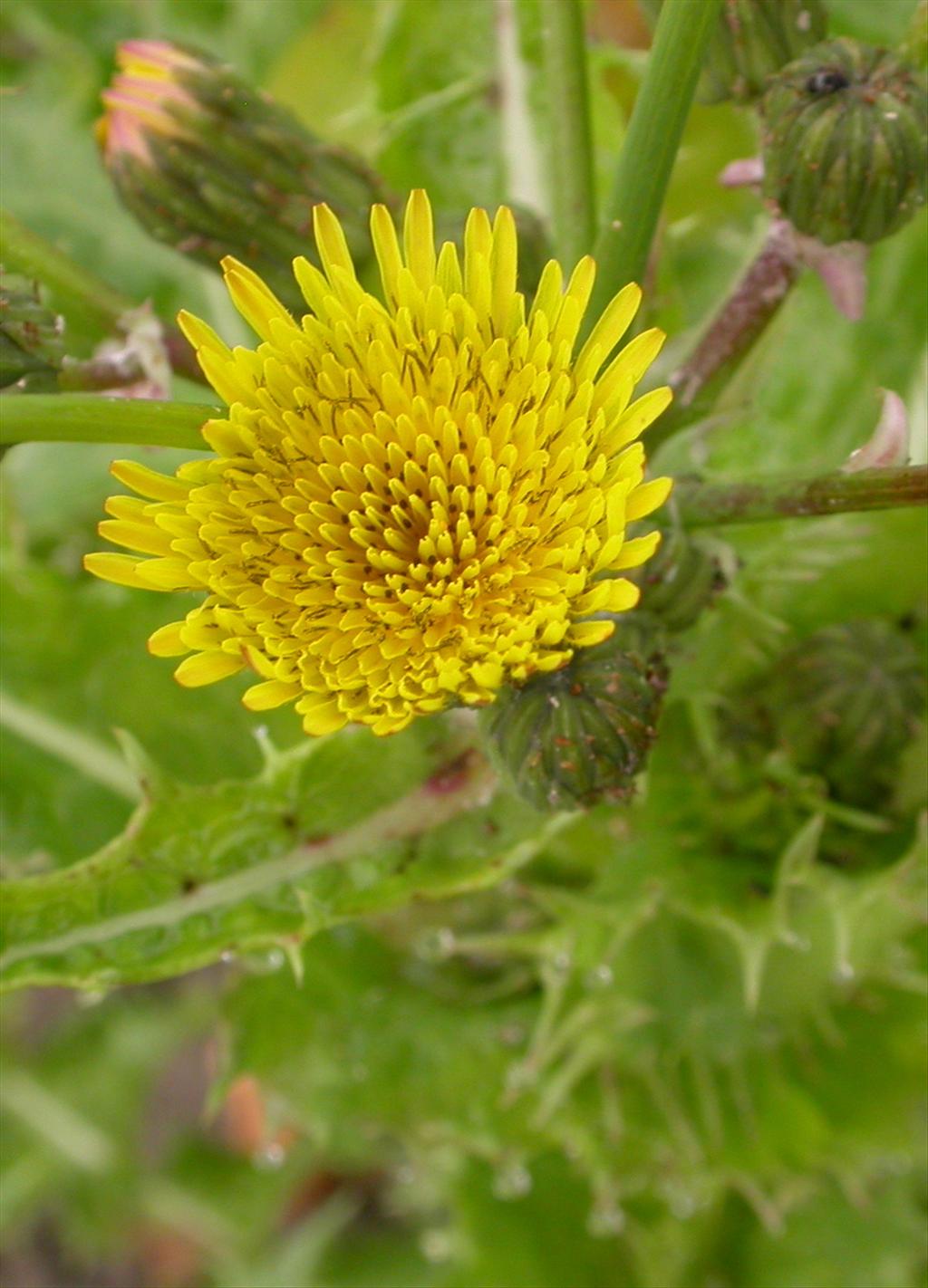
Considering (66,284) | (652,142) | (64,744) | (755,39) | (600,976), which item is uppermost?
(755,39)

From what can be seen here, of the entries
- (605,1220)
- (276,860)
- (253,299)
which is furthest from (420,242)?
(605,1220)

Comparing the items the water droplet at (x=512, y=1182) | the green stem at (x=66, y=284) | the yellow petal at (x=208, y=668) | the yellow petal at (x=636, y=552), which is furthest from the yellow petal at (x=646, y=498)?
the water droplet at (x=512, y=1182)

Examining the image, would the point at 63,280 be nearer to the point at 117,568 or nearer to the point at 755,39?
the point at 117,568

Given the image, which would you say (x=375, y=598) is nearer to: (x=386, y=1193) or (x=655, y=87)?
(x=655, y=87)

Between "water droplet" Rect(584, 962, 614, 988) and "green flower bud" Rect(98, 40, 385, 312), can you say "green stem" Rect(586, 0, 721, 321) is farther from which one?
"water droplet" Rect(584, 962, 614, 988)

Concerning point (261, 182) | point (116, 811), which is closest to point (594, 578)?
point (261, 182)

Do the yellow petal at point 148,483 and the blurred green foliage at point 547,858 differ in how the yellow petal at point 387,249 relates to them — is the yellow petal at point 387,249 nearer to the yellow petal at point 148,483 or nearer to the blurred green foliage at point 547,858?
the yellow petal at point 148,483

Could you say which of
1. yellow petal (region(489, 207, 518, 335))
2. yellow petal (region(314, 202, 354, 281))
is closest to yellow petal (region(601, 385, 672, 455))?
yellow petal (region(489, 207, 518, 335))
